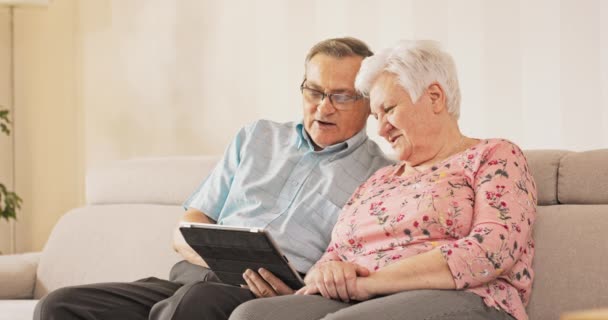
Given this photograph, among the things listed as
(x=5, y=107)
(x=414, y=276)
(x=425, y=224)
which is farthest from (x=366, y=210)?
(x=5, y=107)

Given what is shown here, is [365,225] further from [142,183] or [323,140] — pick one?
[142,183]

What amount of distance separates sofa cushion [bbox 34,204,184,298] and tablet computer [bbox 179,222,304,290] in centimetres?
77

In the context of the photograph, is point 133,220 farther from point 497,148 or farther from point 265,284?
point 497,148

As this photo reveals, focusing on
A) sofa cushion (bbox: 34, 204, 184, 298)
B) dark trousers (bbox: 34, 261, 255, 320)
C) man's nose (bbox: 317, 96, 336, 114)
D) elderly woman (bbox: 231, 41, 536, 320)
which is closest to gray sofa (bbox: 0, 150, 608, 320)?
sofa cushion (bbox: 34, 204, 184, 298)

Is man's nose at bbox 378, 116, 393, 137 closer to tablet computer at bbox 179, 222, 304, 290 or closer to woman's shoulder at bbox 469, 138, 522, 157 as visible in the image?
woman's shoulder at bbox 469, 138, 522, 157

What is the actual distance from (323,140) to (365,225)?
448 mm

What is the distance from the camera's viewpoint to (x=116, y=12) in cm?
422

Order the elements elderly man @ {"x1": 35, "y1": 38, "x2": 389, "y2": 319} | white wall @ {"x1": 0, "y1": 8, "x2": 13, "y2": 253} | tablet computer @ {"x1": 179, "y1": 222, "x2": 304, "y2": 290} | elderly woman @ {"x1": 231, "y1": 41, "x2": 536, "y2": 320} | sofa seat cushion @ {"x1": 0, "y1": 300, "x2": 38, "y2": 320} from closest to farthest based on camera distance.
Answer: elderly woman @ {"x1": 231, "y1": 41, "x2": 536, "y2": 320} → tablet computer @ {"x1": 179, "y1": 222, "x2": 304, "y2": 290} → elderly man @ {"x1": 35, "y1": 38, "x2": 389, "y2": 319} → sofa seat cushion @ {"x1": 0, "y1": 300, "x2": 38, "y2": 320} → white wall @ {"x1": 0, "y1": 8, "x2": 13, "y2": 253}

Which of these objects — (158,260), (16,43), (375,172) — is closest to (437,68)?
(375,172)

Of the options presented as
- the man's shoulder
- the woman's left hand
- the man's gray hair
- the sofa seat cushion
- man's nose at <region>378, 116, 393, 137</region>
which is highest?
the man's gray hair

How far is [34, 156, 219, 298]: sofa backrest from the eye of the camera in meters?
2.81

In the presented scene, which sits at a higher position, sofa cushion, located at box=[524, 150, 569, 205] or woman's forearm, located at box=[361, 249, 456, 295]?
sofa cushion, located at box=[524, 150, 569, 205]

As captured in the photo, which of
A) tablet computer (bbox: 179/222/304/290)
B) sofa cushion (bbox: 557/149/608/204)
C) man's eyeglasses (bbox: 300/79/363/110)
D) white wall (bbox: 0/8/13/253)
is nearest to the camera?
tablet computer (bbox: 179/222/304/290)

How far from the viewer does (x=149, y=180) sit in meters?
2.99
